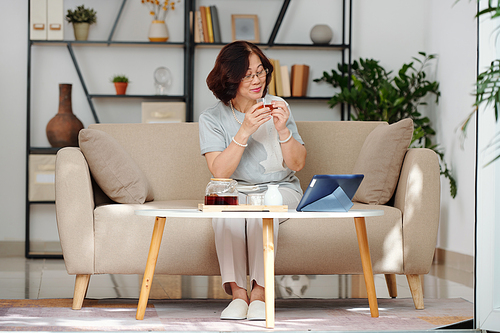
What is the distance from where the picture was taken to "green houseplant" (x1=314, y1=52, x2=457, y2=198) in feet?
14.2

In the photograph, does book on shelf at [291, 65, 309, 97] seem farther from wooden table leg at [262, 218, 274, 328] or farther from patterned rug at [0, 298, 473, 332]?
wooden table leg at [262, 218, 274, 328]

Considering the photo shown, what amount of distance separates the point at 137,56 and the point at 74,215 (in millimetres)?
2578

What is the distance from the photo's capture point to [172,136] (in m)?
3.01

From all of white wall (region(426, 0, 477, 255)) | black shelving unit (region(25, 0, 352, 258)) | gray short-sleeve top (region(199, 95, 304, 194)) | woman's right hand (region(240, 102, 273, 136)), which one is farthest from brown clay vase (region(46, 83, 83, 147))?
white wall (region(426, 0, 477, 255))

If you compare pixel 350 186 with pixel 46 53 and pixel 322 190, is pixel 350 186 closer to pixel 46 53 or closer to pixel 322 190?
pixel 322 190

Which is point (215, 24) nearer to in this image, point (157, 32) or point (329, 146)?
point (157, 32)

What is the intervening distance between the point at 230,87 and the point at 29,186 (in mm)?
2441

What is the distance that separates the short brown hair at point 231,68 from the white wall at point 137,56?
2.21m

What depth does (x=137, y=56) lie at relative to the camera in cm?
470

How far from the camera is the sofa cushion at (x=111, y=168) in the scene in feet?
8.14

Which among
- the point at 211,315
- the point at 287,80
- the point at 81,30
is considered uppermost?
the point at 81,30

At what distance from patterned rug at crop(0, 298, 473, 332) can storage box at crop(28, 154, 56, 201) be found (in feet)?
6.48

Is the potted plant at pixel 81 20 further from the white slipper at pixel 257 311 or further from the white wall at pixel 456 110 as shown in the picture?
the white slipper at pixel 257 311

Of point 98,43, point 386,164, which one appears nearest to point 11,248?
point 98,43
